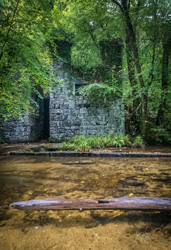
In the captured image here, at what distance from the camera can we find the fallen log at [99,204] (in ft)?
5.82

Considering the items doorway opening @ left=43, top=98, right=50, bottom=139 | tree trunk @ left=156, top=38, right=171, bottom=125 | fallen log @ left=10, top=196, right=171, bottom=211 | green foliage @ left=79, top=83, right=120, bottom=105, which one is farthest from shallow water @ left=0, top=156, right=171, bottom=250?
doorway opening @ left=43, top=98, right=50, bottom=139

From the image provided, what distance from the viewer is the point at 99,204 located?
1.81m

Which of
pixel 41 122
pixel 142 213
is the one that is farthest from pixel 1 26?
pixel 41 122

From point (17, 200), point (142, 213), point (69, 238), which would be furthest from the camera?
point (17, 200)

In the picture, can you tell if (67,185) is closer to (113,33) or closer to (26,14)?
(26,14)

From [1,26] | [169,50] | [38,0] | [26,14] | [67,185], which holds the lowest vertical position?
[67,185]

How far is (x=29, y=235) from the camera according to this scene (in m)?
1.37

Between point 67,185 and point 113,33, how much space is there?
8.13 metres

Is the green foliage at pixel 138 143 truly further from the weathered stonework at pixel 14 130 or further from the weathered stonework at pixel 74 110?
the weathered stonework at pixel 14 130

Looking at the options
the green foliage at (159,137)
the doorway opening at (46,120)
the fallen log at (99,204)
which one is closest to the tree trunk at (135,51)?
the green foliage at (159,137)

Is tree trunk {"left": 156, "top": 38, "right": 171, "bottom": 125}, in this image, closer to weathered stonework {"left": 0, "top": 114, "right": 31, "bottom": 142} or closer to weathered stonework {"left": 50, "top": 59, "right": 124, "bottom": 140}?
weathered stonework {"left": 50, "top": 59, "right": 124, "bottom": 140}

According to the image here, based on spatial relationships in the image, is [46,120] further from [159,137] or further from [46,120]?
[159,137]

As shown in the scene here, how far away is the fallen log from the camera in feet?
5.82

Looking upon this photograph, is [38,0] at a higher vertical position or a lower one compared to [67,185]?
higher
